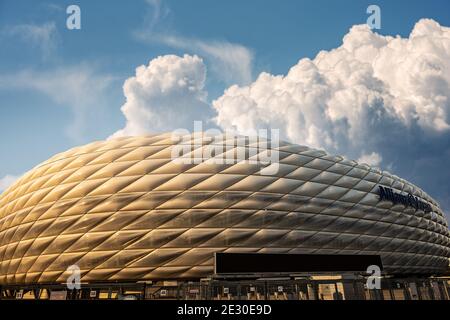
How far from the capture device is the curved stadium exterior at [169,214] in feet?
64.3

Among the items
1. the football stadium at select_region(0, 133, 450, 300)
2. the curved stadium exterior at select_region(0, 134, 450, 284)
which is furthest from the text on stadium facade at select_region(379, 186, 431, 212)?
the curved stadium exterior at select_region(0, 134, 450, 284)

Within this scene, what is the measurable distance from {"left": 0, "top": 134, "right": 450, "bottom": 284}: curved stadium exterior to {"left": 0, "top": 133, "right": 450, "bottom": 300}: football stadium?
68mm

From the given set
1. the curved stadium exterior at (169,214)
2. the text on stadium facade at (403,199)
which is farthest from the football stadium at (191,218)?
the text on stadium facade at (403,199)

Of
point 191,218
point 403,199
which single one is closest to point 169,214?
point 191,218

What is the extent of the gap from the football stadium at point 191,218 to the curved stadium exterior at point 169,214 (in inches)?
2.7

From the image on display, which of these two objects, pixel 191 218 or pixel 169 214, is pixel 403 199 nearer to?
pixel 191 218

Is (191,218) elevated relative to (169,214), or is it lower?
lower

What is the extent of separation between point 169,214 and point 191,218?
1.38 m

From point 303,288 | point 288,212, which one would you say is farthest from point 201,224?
point 303,288

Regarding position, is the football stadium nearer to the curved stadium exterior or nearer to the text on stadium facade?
the curved stadium exterior

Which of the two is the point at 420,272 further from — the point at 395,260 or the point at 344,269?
the point at 344,269

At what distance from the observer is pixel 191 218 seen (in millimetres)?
19922

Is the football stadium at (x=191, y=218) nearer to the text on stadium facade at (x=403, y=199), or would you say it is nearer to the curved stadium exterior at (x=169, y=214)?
the curved stadium exterior at (x=169, y=214)

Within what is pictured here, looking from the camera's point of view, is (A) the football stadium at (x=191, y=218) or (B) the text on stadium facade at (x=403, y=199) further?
(B) the text on stadium facade at (x=403, y=199)
